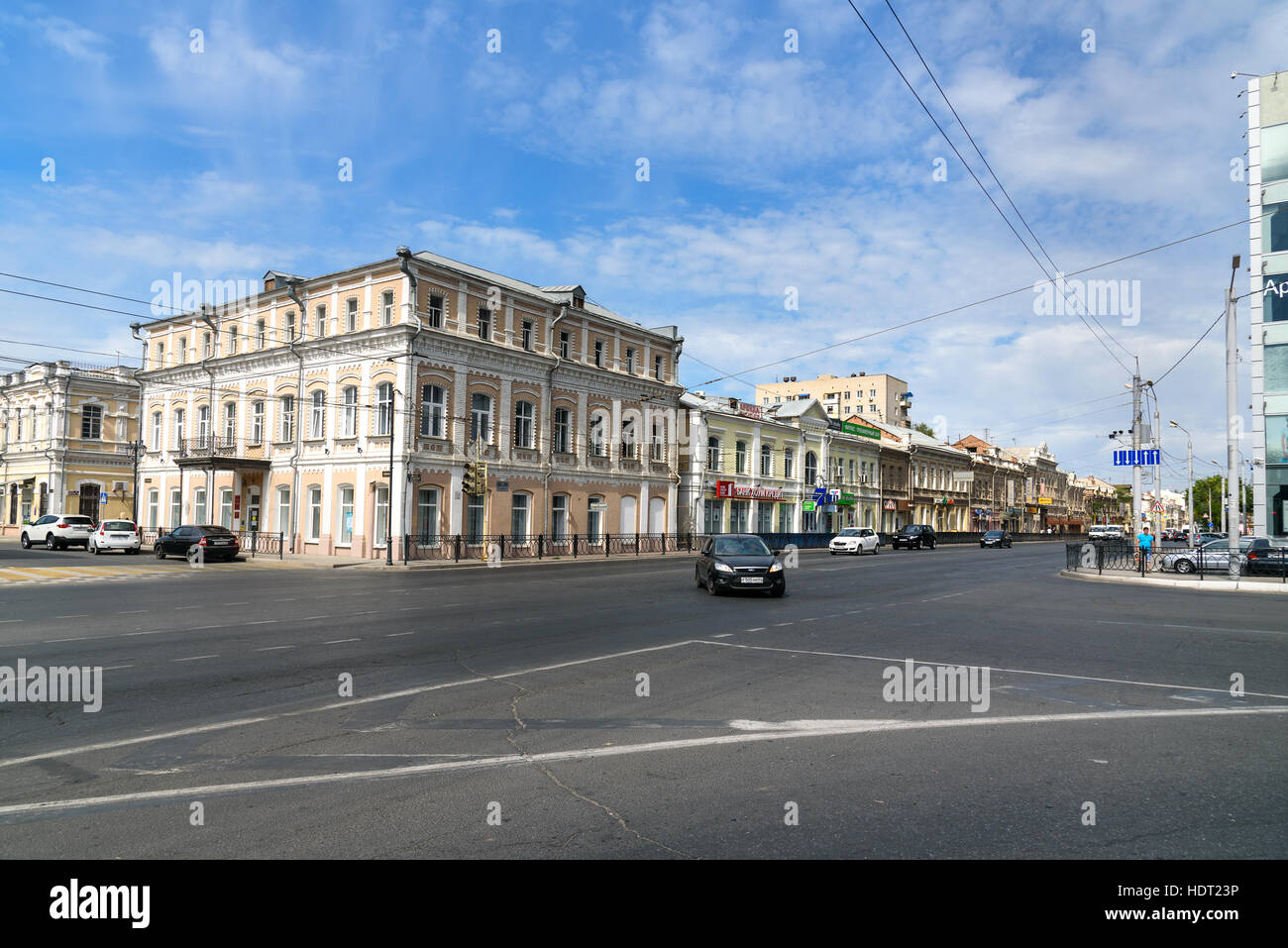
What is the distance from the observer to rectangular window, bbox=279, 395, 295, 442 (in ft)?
128

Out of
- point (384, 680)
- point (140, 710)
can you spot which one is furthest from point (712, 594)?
point (140, 710)

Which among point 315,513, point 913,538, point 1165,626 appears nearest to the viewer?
point 1165,626

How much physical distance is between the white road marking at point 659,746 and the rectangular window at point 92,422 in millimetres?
63303

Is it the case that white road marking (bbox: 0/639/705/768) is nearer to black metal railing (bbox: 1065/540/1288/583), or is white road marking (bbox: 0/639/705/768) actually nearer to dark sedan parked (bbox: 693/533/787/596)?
dark sedan parked (bbox: 693/533/787/596)

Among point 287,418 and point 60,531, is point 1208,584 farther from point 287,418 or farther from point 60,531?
point 60,531

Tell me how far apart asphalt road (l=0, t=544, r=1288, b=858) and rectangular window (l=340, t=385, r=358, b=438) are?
22.7 metres

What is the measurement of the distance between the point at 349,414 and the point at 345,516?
4759mm

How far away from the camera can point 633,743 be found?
627 centimetres

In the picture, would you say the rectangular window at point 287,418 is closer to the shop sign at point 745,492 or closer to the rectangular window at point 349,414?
the rectangular window at point 349,414

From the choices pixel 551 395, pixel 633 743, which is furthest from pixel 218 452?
pixel 633 743

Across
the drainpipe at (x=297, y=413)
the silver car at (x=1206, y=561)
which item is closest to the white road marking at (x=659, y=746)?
the silver car at (x=1206, y=561)

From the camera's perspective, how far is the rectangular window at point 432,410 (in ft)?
113

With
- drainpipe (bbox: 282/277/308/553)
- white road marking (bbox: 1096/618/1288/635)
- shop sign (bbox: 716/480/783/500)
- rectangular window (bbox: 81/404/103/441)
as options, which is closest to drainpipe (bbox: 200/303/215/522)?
drainpipe (bbox: 282/277/308/553)
